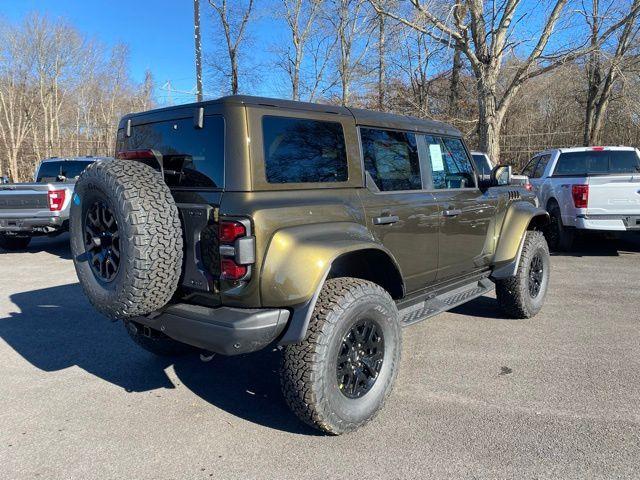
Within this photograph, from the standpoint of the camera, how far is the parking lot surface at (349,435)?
2652 millimetres

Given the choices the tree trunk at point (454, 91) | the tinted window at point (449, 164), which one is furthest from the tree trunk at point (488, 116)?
the tinted window at point (449, 164)

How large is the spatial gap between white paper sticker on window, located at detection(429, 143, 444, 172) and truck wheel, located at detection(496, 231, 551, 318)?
1422 millimetres

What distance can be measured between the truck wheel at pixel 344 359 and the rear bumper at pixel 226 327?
0.73 feet

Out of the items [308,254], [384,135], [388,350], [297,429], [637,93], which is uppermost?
[637,93]

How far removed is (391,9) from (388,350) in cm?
1324

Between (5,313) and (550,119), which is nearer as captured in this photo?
(5,313)

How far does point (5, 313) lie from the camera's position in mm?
5578

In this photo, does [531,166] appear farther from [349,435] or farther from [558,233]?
[349,435]

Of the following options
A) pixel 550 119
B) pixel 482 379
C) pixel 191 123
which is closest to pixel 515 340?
pixel 482 379

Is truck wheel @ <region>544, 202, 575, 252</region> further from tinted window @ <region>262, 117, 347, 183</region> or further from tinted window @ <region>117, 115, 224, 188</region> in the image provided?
tinted window @ <region>117, 115, 224, 188</region>

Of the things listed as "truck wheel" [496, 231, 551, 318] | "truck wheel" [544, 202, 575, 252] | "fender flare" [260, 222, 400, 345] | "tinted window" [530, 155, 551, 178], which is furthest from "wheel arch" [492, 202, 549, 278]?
"tinted window" [530, 155, 551, 178]

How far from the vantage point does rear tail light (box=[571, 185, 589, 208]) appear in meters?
7.86

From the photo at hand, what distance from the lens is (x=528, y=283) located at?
499 centimetres

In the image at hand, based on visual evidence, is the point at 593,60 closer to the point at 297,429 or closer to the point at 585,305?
the point at 585,305
